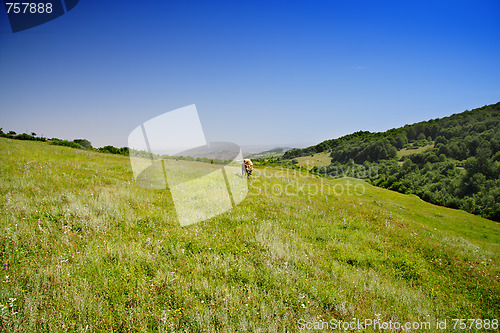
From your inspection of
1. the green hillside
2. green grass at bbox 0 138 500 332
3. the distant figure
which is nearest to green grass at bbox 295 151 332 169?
the green hillside

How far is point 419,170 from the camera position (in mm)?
103812

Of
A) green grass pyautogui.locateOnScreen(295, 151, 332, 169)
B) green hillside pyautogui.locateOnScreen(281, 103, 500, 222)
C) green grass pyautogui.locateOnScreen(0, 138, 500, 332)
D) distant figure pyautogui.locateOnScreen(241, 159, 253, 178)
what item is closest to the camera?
green grass pyautogui.locateOnScreen(0, 138, 500, 332)

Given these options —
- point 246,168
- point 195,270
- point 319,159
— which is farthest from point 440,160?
point 195,270

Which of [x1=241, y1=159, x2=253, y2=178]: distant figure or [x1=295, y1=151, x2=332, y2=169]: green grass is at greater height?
[x1=241, y1=159, x2=253, y2=178]: distant figure

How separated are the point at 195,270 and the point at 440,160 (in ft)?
449

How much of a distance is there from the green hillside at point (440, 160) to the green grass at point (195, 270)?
225ft

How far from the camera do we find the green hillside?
74.7 m

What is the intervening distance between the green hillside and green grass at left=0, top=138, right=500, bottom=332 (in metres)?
68.7

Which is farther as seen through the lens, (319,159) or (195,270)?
(319,159)

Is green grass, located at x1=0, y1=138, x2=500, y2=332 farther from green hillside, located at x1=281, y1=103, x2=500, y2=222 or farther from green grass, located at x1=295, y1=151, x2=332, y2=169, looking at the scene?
green grass, located at x1=295, y1=151, x2=332, y2=169

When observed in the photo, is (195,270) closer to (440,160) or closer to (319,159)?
(319,159)

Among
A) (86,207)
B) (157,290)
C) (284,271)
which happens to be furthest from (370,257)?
(86,207)

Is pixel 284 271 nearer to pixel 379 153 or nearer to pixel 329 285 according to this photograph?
pixel 329 285

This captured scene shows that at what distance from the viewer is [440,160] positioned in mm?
104875
